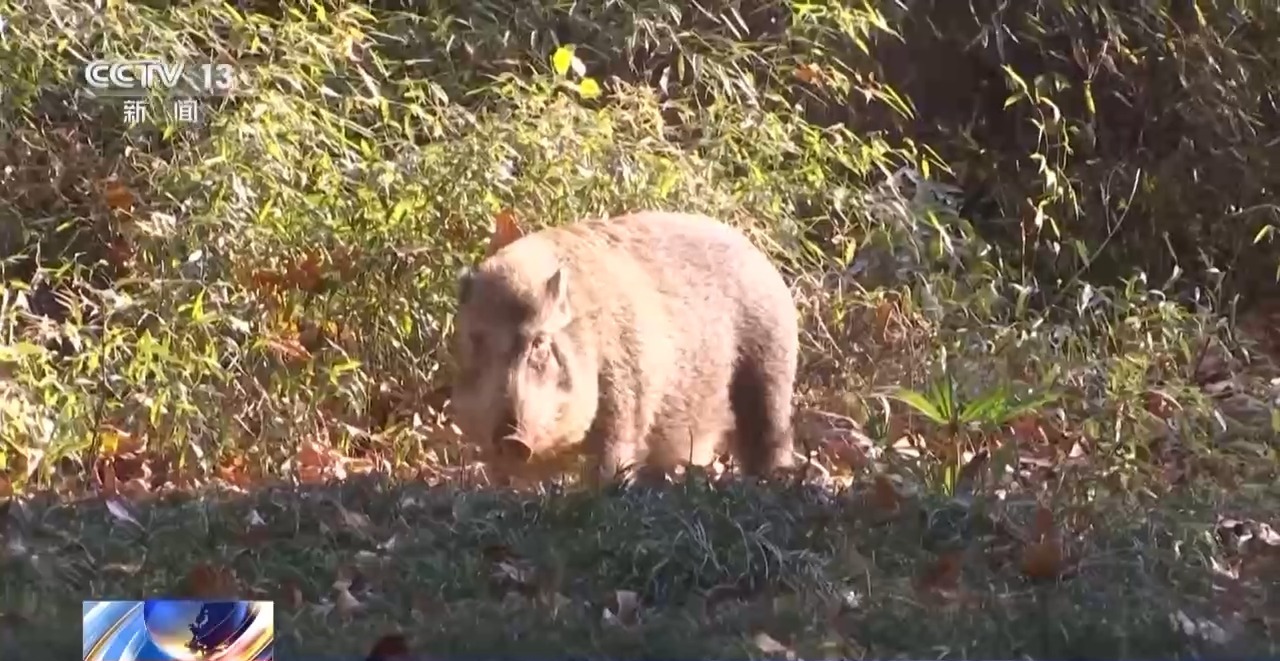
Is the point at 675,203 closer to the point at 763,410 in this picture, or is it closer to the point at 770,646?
the point at 763,410

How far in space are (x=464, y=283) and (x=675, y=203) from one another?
370 millimetres

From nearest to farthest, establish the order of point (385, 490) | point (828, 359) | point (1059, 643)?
1. point (1059, 643)
2. point (385, 490)
3. point (828, 359)

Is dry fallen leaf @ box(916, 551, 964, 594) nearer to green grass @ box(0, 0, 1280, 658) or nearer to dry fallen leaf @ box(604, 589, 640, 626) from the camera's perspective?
green grass @ box(0, 0, 1280, 658)

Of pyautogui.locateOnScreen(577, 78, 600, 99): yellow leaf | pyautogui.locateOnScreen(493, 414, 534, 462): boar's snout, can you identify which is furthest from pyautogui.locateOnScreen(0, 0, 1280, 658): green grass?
pyautogui.locateOnScreen(493, 414, 534, 462): boar's snout

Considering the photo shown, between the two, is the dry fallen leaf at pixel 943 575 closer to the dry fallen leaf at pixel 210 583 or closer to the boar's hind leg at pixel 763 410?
the boar's hind leg at pixel 763 410

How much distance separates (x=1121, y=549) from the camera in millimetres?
3117

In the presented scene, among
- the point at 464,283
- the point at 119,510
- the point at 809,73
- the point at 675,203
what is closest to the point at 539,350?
the point at 464,283

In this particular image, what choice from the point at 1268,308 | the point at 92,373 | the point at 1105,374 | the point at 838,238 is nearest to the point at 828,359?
the point at 838,238

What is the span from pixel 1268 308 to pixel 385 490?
136 cm

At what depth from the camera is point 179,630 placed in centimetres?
304

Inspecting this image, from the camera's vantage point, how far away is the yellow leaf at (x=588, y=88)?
3428 millimetres

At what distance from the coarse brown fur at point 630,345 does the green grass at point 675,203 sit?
74 mm

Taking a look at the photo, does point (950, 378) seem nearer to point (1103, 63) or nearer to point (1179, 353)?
point (1179, 353)

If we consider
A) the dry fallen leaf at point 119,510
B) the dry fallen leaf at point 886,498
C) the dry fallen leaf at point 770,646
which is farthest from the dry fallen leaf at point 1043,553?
the dry fallen leaf at point 119,510
